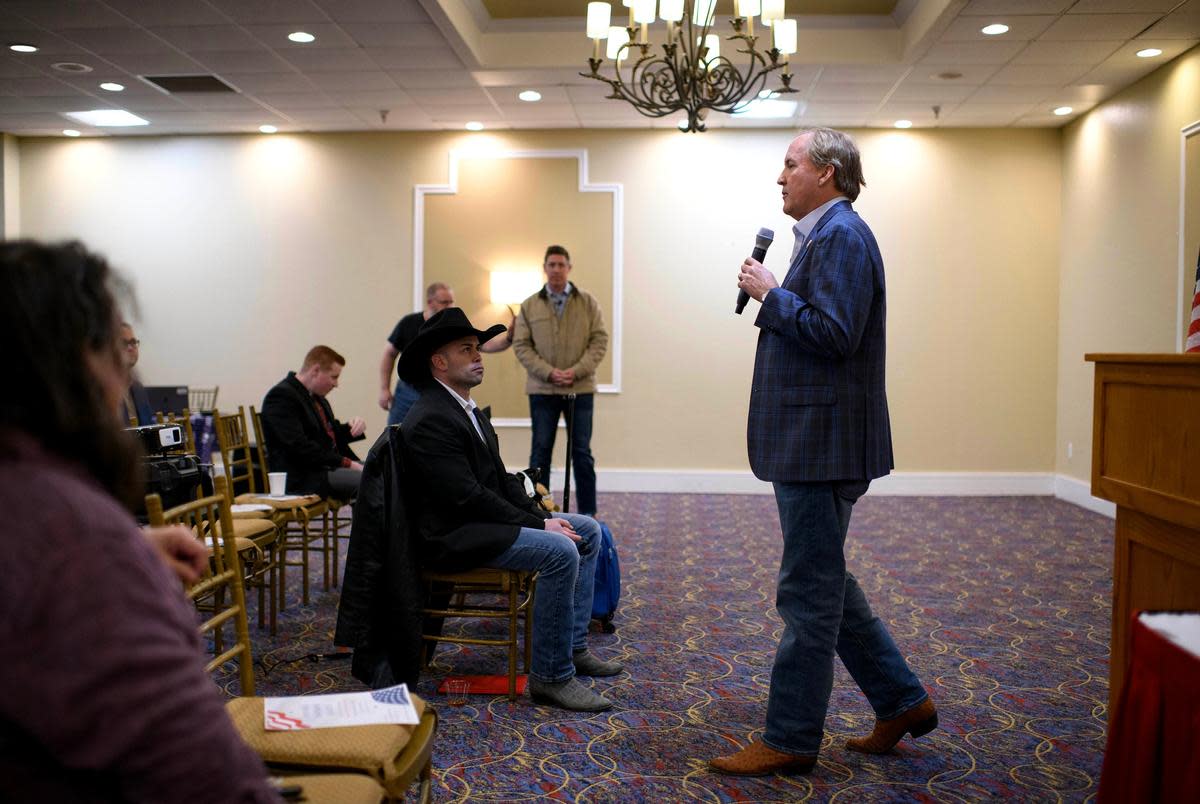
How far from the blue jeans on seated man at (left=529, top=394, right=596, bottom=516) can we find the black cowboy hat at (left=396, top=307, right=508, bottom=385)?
3261 millimetres

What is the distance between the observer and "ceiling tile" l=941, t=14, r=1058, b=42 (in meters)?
5.84

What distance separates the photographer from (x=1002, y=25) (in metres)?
5.97

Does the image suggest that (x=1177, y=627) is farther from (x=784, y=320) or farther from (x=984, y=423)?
(x=984, y=423)

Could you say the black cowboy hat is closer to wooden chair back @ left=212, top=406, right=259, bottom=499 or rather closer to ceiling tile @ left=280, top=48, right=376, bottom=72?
wooden chair back @ left=212, top=406, right=259, bottom=499

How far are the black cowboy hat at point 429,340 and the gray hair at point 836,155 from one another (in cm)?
130

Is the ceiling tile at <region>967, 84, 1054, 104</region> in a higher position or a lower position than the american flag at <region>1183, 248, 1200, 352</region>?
higher

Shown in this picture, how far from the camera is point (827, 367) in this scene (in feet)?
8.63

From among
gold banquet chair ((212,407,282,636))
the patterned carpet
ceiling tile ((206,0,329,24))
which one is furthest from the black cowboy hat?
ceiling tile ((206,0,329,24))

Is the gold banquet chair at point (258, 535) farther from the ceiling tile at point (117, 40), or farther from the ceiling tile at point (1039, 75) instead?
the ceiling tile at point (1039, 75)

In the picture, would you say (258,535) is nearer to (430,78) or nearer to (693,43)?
(693,43)

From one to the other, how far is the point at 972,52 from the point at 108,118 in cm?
706

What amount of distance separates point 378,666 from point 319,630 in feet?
4.12

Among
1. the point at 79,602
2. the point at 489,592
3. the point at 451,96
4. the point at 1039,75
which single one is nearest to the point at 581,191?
the point at 451,96

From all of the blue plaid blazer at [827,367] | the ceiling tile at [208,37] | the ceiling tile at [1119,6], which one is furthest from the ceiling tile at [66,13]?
→ the ceiling tile at [1119,6]
